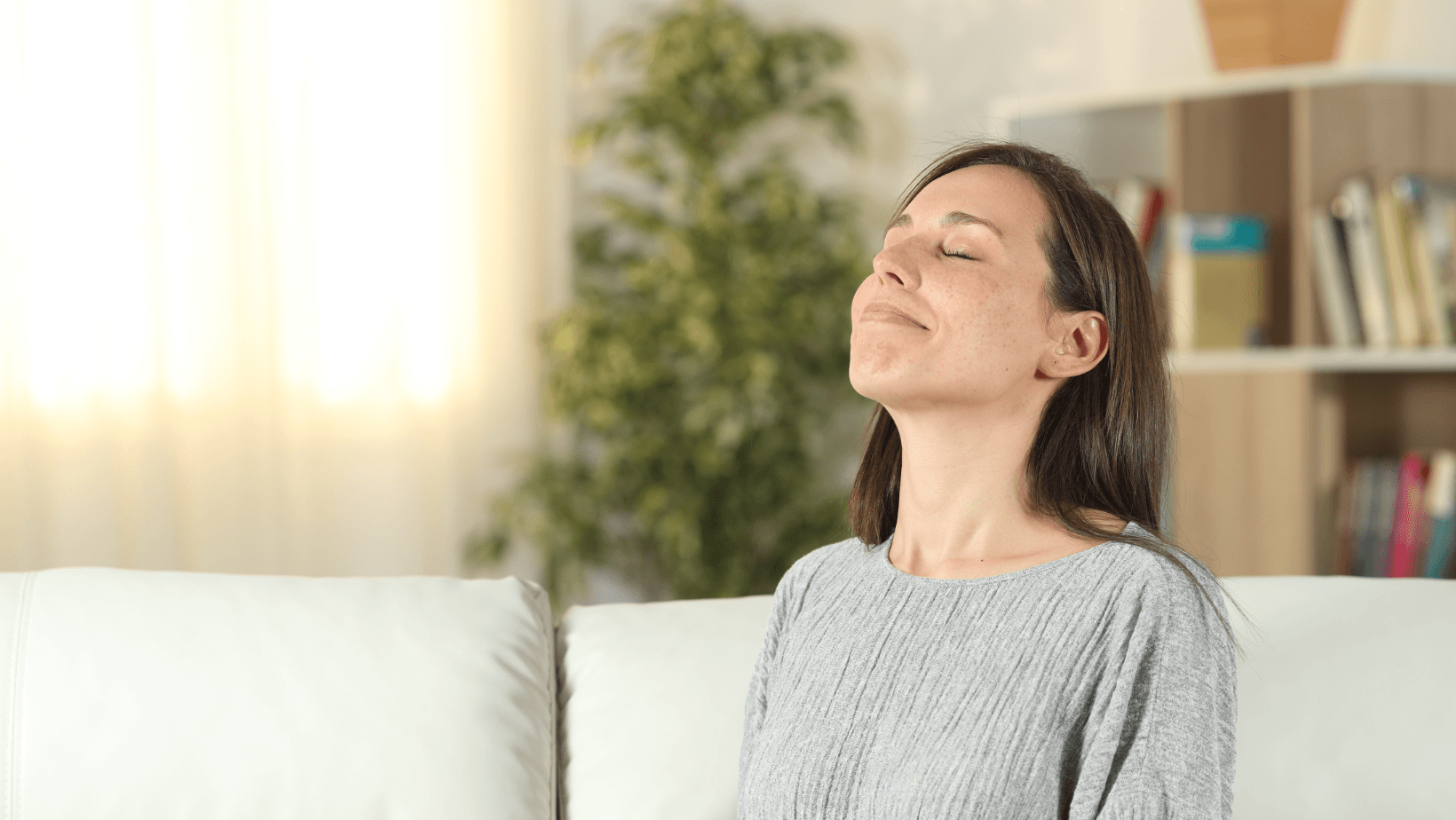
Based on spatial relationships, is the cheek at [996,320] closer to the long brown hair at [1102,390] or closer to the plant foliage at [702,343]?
the long brown hair at [1102,390]

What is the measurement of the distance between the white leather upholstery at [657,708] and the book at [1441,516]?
1576 millimetres

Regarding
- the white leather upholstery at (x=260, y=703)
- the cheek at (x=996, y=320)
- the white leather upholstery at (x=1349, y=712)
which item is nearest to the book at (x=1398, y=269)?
the white leather upholstery at (x=1349, y=712)

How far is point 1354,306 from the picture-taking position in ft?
7.43

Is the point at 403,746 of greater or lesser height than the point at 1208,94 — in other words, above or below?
below

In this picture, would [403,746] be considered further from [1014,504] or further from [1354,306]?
[1354,306]

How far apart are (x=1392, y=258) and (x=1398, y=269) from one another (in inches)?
1.0

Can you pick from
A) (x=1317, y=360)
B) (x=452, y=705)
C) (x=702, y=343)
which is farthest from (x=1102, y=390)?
(x=702, y=343)

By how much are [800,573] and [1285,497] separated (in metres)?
1.55

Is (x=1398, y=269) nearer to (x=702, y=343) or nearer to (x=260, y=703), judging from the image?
(x=702, y=343)

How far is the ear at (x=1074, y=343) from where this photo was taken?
36.3 inches

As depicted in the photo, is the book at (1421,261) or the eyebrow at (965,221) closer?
the eyebrow at (965,221)

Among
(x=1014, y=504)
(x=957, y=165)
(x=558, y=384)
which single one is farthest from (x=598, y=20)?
(x=1014, y=504)

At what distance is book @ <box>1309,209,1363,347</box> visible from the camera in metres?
2.25

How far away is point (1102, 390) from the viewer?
944mm
